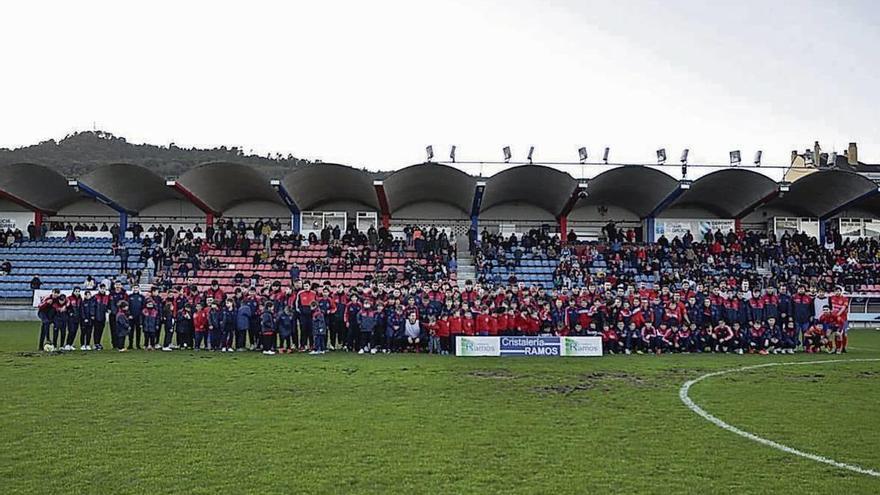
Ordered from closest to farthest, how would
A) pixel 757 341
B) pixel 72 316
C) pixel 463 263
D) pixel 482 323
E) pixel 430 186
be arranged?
pixel 72 316 < pixel 482 323 < pixel 757 341 < pixel 463 263 < pixel 430 186

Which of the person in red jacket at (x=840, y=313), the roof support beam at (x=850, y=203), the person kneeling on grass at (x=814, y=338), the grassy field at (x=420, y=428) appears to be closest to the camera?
the grassy field at (x=420, y=428)

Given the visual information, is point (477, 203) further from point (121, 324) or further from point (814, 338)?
point (121, 324)

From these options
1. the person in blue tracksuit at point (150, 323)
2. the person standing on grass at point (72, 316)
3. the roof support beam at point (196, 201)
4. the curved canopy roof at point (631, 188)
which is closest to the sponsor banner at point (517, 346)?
the person in blue tracksuit at point (150, 323)

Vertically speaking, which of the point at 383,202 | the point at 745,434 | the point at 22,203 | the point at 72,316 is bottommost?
the point at 745,434

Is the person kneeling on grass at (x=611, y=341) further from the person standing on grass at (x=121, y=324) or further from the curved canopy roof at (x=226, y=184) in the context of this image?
the curved canopy roof at (x=226, y=184)

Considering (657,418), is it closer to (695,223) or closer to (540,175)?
(540,175)

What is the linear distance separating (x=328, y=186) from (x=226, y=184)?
514 cm

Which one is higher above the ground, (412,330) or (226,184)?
(226,184)

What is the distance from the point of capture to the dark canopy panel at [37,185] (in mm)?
37188

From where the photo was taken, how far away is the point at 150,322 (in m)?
18.8

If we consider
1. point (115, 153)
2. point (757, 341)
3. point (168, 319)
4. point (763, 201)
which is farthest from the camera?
point (115, 153)

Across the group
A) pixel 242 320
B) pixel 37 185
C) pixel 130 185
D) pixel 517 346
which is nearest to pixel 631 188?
pixel 517 346

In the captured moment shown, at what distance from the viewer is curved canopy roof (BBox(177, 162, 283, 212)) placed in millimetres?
36875

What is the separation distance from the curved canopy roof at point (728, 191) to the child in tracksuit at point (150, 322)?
27.5 meters
